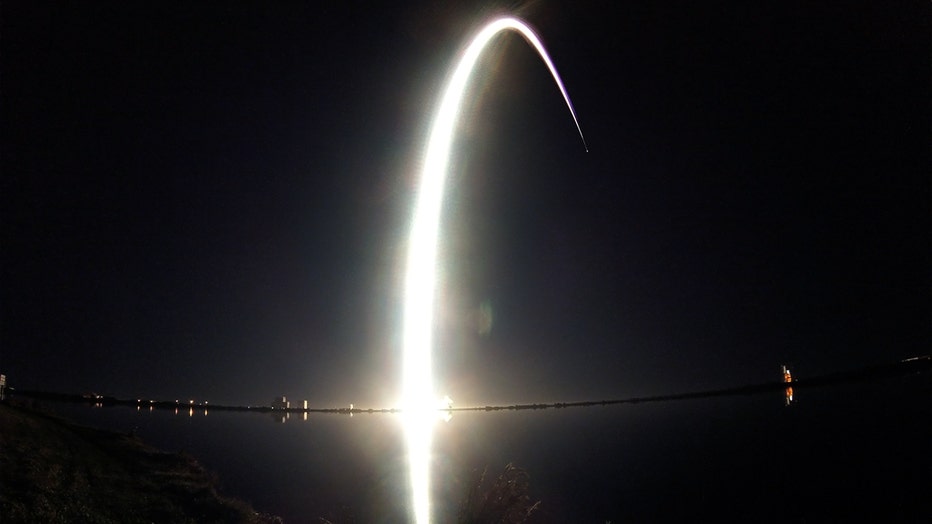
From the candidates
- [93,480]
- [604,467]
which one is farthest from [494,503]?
[604,467]

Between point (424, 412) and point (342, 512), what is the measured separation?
16.1 meters

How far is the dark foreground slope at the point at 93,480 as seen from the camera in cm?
1059

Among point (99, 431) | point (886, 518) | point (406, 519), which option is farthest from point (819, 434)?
point (99, 431)

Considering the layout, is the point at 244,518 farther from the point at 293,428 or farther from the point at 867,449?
the point at 867,449

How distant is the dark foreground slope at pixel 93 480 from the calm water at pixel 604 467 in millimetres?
4050

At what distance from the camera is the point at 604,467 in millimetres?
90188

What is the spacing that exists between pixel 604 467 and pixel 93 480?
291ft

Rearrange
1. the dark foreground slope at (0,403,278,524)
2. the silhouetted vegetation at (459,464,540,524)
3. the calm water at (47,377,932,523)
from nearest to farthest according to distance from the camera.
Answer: the dark foreground slope at (0,403,278,524)
the silhouetted vegetation at (459,464,540,524)
the calm water at (47,377,932,523)

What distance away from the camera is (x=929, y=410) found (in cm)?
14850

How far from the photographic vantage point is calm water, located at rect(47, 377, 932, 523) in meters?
30.9

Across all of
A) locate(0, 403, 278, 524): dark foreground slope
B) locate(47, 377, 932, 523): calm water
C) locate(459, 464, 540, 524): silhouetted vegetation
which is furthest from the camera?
locate(47, 377, 932, 523): calm water

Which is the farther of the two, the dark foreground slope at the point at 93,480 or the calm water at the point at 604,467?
the calm water at the point at 604,467

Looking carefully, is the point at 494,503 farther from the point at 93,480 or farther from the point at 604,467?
the point at 604,467

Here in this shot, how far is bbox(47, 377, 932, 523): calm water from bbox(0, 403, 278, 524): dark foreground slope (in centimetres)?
405
